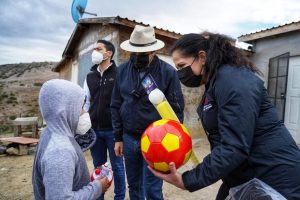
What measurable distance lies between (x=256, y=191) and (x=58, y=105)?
122 centimetres

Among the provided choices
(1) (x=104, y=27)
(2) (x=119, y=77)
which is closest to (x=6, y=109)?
(1) (x=104, y=27)

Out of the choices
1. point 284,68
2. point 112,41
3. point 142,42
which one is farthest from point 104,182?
point 284,68

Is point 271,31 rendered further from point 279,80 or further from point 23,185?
point 23,185

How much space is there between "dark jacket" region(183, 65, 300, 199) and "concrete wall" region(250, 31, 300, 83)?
7541 mm

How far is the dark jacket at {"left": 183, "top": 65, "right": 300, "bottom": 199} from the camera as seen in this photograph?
5.01ft

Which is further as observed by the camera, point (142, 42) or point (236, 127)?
point (142, 42)

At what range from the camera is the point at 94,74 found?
160 inches

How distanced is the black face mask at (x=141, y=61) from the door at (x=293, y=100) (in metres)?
6.50

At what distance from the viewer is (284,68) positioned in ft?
28.3

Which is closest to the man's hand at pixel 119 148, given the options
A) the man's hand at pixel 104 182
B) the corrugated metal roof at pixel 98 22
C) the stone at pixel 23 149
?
the man's hand at pixel 104 182

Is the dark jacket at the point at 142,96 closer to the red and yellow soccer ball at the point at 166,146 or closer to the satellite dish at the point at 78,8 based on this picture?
the red and yellow soccer ball at the point at 166,146

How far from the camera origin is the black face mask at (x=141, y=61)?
3133 mm

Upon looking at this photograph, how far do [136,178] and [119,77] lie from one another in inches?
43.8

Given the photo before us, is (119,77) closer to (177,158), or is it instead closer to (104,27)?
(177,158)
